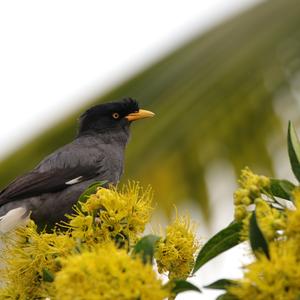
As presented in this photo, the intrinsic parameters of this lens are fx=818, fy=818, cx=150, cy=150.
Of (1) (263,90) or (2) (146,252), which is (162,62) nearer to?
(1) (263,90)

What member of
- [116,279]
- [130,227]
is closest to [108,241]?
[130,227]

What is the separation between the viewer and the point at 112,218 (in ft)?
8.04

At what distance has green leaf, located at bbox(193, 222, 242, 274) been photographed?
90.3 inches

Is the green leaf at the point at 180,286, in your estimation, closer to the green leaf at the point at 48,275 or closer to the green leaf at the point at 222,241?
the green leaf at the point at 222,241

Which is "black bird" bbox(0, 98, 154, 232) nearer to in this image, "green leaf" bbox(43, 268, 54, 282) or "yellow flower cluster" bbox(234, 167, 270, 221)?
"green leaf" bbox(43, 268, 54, 282)

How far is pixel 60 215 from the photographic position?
508cm

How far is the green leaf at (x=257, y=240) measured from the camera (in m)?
1.97

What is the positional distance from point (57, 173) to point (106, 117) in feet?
2.41

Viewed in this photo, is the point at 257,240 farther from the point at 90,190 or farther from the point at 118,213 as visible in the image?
the point at 90,190

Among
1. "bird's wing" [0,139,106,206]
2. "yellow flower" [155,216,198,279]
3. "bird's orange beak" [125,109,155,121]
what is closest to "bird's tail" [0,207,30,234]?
"bird's wing" [0,139,106,206]

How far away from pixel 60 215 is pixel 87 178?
15.7 inches

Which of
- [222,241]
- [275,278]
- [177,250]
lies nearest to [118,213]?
[177,250]

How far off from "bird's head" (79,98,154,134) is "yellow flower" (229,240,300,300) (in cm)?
394

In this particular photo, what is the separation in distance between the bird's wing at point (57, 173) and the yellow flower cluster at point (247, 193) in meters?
3.14
